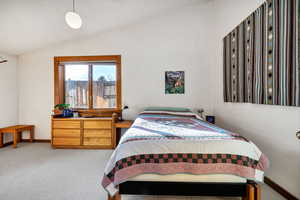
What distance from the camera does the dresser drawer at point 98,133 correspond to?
3080mm

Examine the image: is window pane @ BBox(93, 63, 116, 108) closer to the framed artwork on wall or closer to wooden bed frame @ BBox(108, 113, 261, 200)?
the framed artwork on wall

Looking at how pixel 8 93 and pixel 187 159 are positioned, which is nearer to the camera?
pixel 187 159

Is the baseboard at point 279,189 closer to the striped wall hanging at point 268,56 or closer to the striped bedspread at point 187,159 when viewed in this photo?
the striped bedspread at point 187,159

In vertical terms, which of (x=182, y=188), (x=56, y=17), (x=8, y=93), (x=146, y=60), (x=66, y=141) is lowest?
(x=66, y=141)

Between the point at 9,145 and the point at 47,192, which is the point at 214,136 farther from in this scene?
the point at 9,145

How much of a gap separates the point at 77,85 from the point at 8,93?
1557 mm

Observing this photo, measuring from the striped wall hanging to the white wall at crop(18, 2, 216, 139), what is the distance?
999 mm

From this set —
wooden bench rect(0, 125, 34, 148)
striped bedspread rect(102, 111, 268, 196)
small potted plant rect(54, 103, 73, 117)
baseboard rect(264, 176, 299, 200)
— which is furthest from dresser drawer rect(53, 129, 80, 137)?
baseboard rect(264, 176, 299, 200)

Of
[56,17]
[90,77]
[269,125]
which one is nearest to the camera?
[269,125]

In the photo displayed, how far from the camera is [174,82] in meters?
3.41

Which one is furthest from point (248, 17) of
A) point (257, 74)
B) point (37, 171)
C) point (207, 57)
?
point (37, 171)

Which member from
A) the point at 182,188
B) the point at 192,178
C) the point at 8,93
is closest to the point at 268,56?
the point at 192,178

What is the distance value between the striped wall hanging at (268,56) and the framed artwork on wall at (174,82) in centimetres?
115

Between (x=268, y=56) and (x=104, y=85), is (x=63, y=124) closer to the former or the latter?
(x=104, y=85)
